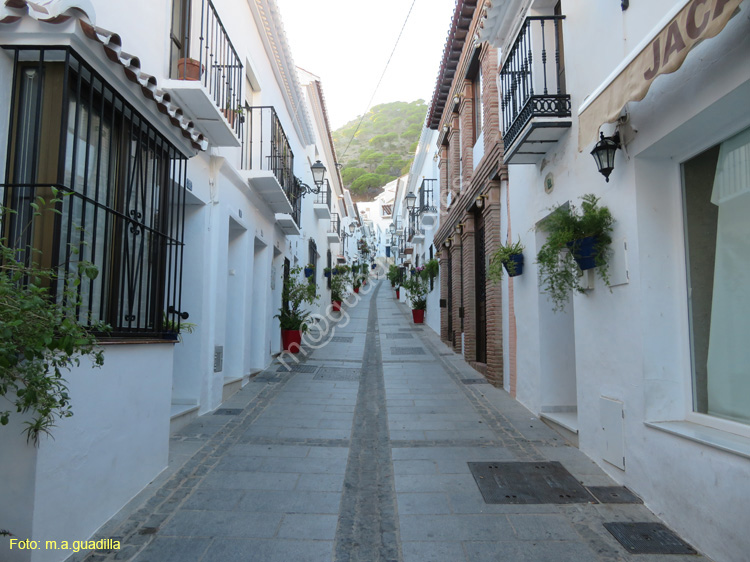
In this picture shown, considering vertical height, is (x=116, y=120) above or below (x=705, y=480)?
above

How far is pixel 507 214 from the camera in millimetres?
7844

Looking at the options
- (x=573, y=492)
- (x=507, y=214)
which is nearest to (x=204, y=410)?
(x=573, y=492)

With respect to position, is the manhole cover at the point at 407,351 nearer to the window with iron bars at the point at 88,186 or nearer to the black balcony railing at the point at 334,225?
the window with iron bars at the point at 88,186

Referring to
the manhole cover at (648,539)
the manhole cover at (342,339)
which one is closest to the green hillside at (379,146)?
the manhole cover at (342,339)

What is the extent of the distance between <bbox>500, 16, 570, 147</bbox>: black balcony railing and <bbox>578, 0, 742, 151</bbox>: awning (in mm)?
1160

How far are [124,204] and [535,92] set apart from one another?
460 centimetres

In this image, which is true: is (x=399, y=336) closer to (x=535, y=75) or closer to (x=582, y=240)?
(x=535, y=75)

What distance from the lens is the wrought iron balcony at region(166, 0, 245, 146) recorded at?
18.0 feet

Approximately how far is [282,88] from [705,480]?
10690 mm

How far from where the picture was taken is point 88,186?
3676 millimetres

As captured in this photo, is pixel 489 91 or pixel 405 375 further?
pixel 405 375

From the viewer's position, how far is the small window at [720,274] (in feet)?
10.9

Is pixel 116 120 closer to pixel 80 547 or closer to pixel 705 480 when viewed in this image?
pixel 80 547

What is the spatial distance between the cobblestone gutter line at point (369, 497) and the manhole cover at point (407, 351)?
4.74 m
